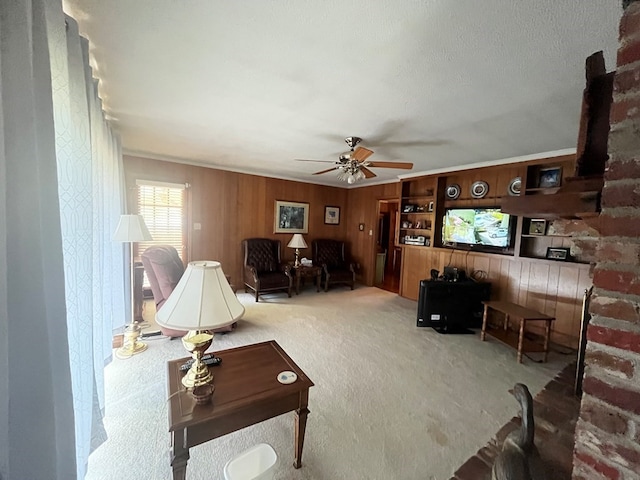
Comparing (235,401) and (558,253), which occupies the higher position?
(558,253)

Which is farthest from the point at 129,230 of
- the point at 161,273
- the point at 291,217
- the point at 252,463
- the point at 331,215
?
the point at 331,215

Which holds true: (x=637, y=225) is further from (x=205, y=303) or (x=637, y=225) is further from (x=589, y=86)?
(x=205, y=303)

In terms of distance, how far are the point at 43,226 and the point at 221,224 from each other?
4.31m

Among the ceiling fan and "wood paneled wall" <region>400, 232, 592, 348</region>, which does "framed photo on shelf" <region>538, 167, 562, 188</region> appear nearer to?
"wood paneled wall" <region>400, 232, 592, 348</region>

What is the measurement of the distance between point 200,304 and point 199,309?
0.02 metres

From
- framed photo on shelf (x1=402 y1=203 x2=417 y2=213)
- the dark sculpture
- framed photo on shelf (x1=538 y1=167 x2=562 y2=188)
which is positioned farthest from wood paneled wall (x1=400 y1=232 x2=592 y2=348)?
the dark sculpture

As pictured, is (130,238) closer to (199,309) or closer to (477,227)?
(199,309)

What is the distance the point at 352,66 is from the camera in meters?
1.66

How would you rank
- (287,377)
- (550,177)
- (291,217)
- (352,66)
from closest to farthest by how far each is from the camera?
(287,377) → (352,66) → (550,177) → (291,217)

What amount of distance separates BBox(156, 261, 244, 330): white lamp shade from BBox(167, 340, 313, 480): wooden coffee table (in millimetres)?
405

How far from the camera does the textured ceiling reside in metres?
1.26

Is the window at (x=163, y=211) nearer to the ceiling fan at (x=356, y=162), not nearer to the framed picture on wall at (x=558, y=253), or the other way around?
the ceiling fan at (x=356, y=162)

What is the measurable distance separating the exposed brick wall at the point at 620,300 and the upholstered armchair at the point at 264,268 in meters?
4.30

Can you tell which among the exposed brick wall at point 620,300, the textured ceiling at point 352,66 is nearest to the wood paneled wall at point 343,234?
the textured ceiling at point 352,66
